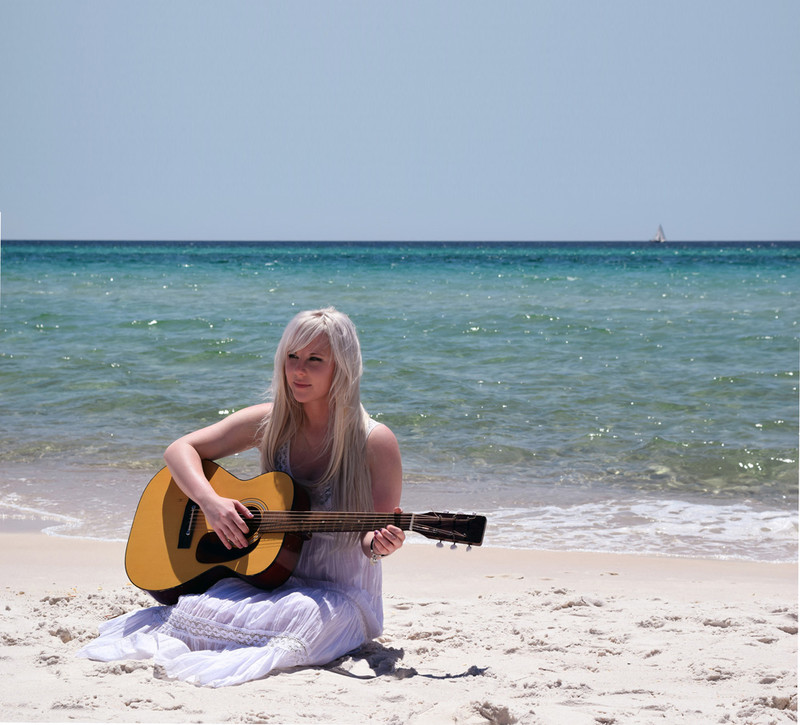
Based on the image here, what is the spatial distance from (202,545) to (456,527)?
3.13ft

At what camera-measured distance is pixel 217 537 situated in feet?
10.0

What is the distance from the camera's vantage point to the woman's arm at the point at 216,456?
2.92 metres

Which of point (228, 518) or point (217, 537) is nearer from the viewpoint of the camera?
point (228, 518)

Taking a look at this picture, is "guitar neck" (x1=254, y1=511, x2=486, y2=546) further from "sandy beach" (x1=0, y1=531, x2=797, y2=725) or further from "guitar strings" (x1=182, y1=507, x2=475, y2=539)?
"sandy beach" (x1=0, y1=531, x2=797, y2=725)

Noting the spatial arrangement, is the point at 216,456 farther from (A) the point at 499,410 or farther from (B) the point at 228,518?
(A) the point at 499,410

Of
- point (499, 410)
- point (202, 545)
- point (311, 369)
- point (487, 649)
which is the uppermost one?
point (311, 369)

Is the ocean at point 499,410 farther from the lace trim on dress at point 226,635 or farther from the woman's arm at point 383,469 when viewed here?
the lace trim on dress at point 226,635

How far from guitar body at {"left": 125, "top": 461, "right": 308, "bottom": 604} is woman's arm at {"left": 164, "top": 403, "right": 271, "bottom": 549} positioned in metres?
0.06

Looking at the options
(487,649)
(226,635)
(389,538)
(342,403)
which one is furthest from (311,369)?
(487,649)

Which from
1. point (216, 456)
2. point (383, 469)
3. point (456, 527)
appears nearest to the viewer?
point (456, 527)

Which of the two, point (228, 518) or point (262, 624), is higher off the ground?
point (228, 518)

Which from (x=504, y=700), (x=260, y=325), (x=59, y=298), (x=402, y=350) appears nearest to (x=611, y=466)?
(x=504, y=700)

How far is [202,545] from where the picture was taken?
3059 millimetres

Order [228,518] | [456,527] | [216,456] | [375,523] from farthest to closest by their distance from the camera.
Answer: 1. [216,456]
2. [228,518]
3. [375,523]
4. [456,527]
